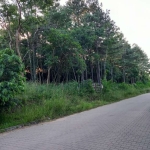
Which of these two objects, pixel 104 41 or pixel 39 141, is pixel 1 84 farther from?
pixel 104 41

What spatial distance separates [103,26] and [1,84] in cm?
1856

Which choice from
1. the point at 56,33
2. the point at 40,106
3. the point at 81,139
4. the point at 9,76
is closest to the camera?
the point at 81,139

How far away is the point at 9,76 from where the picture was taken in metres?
8.24

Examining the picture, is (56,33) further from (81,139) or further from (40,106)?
(81,139)

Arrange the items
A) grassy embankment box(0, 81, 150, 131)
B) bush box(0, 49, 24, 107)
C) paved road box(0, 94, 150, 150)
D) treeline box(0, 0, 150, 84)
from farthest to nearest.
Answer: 1. treeline box(0, 0, 150, 84)
2. grassy embankment box(0, 81, 150, 131)
3. bush box(0, 49, 24, 107)
4. paved road box(0, 94, 150, 150)

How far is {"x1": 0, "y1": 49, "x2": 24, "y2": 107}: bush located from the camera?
7734 mm

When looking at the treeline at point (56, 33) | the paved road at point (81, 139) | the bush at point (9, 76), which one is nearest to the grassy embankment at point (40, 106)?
the bush at point (9, 76)

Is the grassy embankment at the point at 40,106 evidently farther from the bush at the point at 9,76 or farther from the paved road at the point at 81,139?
the paved road at the point at 81,139

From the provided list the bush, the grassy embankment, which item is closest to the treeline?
the grassy embankment

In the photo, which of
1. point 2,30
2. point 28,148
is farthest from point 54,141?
point 2,30

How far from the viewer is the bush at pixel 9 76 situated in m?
7.73

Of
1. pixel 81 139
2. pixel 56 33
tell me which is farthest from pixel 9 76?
pixel 56 33

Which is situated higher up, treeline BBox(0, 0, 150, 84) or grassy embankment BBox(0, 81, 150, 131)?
treeline BBox(0, 0, 150, 84)

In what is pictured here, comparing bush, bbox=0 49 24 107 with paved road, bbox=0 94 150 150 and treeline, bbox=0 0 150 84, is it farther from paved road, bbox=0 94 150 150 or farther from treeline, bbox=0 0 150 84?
treeline, bbox=0 0 150 84
